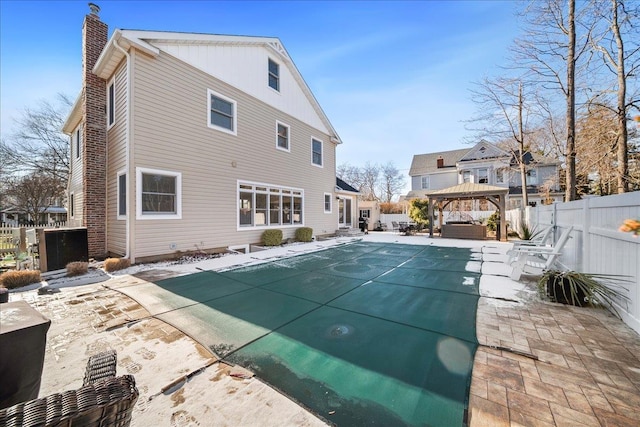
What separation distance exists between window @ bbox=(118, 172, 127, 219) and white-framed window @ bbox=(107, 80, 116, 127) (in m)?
1.91

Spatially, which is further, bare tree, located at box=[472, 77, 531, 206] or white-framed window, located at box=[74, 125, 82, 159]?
bare tree, located at box=[472, 77, 531, 206]

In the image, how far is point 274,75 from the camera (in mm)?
11125

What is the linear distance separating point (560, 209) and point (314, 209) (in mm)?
9328

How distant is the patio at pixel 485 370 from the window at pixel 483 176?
23.5 meters

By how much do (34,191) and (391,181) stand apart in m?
37.5

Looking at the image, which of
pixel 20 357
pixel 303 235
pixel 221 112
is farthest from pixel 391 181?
pixel 20 357

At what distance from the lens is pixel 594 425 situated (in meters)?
1.69

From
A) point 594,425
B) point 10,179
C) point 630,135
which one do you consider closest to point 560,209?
point 630,135

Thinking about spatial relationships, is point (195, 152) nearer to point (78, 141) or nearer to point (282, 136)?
point (282, 136)

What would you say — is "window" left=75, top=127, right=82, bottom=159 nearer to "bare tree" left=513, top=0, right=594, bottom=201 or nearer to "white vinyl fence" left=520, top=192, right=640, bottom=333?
"white vinyl fence" left=520, top=192, right=640, bottom=333

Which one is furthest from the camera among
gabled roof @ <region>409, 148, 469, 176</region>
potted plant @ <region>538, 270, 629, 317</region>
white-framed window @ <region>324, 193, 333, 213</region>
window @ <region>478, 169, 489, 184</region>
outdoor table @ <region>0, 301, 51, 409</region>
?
gabled roof @ <region>409, 148, 469, 176</region>

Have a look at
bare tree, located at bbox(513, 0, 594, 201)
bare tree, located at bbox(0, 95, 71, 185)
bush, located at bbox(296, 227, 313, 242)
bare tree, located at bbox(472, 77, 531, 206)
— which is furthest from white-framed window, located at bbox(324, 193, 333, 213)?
bare tree, located at bbox(0, 95, 71, 185)

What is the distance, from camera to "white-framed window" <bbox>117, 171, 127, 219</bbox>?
709cm

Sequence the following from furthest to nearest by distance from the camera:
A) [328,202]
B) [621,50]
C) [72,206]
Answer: [328,202] < [72,206] < [621,50]
